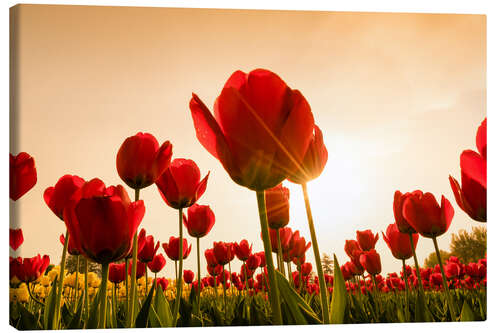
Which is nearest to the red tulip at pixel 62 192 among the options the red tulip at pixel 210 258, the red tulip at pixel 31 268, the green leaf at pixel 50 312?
the green leaf at pixel 50 312

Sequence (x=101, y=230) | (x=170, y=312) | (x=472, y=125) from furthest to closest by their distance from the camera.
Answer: (x=472, y=125) → (x=170, y=312) → (x=101, y=230)

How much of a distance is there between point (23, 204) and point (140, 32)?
83cm

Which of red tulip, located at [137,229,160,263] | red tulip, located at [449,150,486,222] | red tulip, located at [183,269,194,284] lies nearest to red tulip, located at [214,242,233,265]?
red tulip, located at [183,269,194,284]

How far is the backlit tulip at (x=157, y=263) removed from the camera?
180 centimetres

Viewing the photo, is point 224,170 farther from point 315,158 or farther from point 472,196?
point 472,196

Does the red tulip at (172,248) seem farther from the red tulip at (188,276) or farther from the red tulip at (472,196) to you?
the red tulip at (472,196)

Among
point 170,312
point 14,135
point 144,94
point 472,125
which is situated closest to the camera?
point 170,312

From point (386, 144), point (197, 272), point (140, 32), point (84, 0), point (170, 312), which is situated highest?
point (84, 0)

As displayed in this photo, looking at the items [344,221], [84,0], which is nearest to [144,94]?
[84,0]

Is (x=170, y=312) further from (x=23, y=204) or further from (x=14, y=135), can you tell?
(x=14, y=135)

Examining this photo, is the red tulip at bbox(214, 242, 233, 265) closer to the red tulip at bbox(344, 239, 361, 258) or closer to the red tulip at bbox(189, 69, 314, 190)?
the red tulip at bbox(344, 239, 361, 258)

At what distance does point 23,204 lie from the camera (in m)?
1.78

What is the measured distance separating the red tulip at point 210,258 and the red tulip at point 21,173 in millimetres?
682

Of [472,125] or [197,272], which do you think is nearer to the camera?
[197,272]
